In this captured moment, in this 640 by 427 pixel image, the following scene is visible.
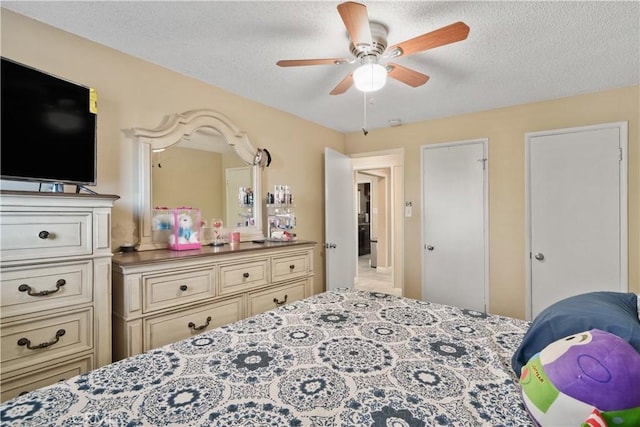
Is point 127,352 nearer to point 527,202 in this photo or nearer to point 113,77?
point 113,77

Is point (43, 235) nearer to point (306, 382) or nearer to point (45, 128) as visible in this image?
point (45, 128)

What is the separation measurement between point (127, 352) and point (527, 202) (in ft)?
11.9

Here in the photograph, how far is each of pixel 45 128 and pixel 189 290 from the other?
46.7 inches

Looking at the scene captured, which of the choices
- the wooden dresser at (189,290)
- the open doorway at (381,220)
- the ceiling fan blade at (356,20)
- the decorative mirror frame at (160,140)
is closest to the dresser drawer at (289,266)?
the wooden dresser at (189,290)

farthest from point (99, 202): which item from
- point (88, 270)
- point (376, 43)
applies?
point (376, 43)

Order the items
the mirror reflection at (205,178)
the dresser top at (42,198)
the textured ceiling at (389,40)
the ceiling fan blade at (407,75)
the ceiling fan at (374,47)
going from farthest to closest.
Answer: the mirror reflection at (205,178), the ceiling fan blade at (407,75), the textured ceiling at (389,40), the ceiling fan at (374,47), the dresser top at (42,198)

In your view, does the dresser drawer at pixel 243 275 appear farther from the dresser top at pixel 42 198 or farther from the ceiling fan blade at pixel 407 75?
the ceiling fan blade at pixel 407 75

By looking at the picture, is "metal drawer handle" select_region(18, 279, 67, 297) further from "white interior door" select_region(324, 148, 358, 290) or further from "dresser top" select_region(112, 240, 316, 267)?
"white interior door" select_region(324, 148, 358, 290)

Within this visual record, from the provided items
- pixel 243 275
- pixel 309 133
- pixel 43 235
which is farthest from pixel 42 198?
pixel 309 133

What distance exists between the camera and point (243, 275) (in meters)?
2.37

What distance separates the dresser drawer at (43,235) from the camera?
135 centimetres

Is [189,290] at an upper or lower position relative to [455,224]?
lower

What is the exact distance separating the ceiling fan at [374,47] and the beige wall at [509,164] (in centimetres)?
180

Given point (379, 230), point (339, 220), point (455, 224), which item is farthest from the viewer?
point (379, 230)
